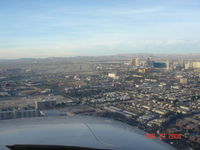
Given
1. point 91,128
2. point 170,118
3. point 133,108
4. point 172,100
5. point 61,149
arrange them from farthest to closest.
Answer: point 172,100
point 133,108
point 170,118
point 91,128
point 61,149

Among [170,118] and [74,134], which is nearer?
[74,134]

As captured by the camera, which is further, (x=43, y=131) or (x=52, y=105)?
(x=52, y=105)

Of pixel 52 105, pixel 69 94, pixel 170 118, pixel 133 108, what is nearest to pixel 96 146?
pixel 170 118

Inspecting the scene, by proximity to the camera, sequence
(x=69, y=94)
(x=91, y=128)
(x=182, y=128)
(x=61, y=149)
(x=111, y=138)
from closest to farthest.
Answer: (x=61, y=149) < (x=111, y=138) < (x=91, y=128) < (x=182, y=128) < (x=69, y=94)

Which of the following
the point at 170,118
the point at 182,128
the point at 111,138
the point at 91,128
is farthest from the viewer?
the point at 170,118

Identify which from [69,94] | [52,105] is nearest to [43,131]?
[52,105]

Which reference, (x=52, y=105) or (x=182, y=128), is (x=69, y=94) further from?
(x=182, y=128)

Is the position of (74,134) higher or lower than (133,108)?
higher

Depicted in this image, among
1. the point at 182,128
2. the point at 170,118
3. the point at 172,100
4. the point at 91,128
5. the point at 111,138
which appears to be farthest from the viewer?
the point at 172,100

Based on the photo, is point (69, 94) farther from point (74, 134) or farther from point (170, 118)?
point (74, 134)
